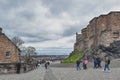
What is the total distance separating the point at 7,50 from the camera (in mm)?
60500

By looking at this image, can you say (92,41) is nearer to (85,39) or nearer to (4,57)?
(85,39)

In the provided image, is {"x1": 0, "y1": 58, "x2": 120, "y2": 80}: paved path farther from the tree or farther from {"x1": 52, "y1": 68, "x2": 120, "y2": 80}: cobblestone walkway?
the tree

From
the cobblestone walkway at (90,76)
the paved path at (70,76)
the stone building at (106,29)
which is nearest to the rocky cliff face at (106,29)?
the stone building at (106,29)

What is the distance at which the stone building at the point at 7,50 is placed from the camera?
59444 mm

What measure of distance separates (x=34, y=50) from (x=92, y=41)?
39.8 m

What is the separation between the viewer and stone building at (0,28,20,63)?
59.4 metres

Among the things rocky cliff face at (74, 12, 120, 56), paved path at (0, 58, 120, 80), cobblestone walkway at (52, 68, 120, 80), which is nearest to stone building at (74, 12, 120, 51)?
rocky cliff face at (74, 12, 120, 56)

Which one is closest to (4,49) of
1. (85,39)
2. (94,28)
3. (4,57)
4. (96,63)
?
(4,57)

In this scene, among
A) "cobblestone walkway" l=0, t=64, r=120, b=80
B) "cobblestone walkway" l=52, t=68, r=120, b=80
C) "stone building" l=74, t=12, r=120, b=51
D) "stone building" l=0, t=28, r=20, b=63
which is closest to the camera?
"cobblestone walkway" l=52, t=68, r=120, b=80

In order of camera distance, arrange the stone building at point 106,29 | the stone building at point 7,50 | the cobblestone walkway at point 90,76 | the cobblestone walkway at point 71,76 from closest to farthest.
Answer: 1. the cobblestone walkway at point 90,76
2. the cobblestone walkway at point 71,76
3. the stone building at point 7,50
4. the stone building at point 106,29

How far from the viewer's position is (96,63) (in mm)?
51438

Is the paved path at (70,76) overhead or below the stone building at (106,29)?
below

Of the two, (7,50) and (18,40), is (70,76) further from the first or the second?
(18,40)

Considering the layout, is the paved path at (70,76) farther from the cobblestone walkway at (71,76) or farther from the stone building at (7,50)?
the stone building at (7,50)
